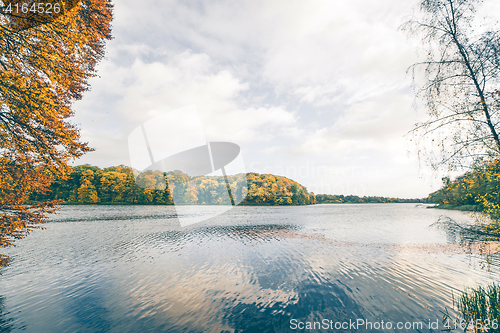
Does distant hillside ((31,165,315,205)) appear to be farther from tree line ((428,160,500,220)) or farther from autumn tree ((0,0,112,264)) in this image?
tree line ((428,160,500,220))

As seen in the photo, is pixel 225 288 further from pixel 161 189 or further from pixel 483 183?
pixel 161 189

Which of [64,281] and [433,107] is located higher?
[433,107]

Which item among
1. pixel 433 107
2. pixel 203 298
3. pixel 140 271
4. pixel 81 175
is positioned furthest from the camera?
pixel 81 175

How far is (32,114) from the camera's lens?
29.0 feet

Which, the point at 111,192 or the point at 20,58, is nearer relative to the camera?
the point at 20,58

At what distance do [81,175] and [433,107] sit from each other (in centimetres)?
13547

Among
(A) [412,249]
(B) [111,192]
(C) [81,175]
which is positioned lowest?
(A) [412,249]

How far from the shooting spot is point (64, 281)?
12.5 meters

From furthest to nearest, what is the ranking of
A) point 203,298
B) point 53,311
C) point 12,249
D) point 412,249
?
point 412,249 → point 12,249 → point 203,298 → point 53,311

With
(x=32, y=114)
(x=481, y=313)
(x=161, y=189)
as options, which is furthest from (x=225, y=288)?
(x=161, y=189)

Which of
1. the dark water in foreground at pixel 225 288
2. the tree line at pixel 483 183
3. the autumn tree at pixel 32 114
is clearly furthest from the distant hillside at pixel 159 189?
the tree line at pixel 483 183

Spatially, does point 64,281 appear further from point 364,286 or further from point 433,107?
point 433,107

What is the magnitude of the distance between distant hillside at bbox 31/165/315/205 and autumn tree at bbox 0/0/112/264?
8619 cm

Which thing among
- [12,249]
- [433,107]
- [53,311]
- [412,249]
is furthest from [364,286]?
[12,249]
